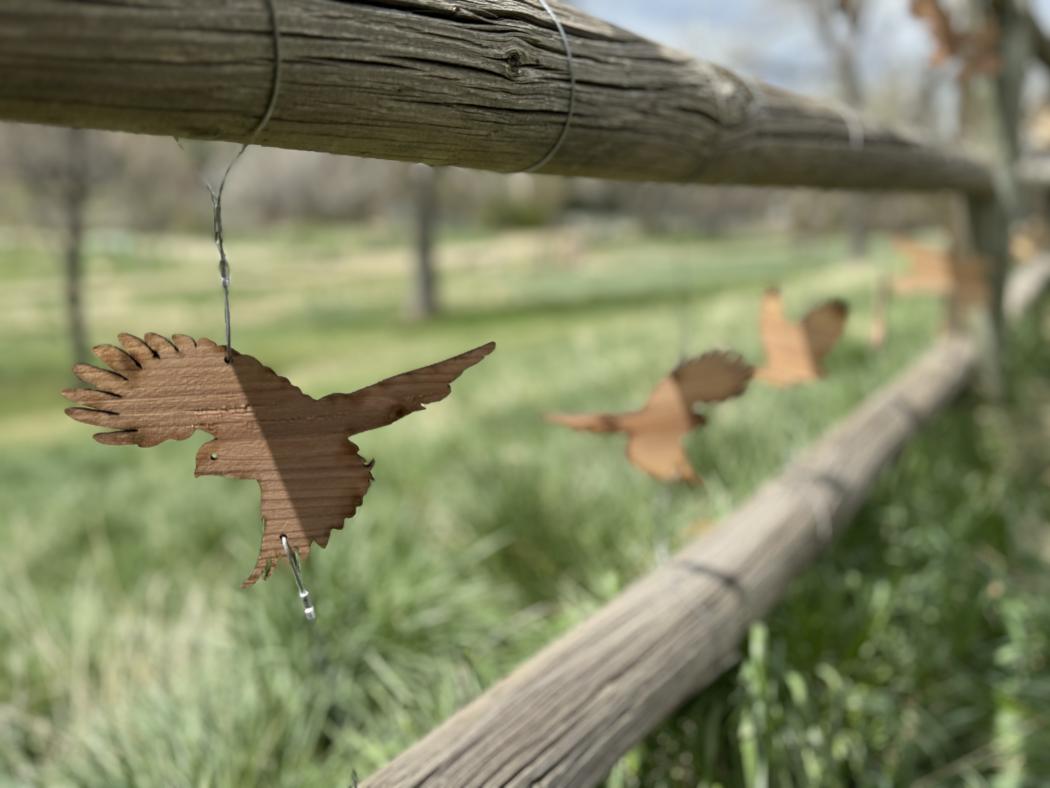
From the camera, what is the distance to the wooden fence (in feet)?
2.47

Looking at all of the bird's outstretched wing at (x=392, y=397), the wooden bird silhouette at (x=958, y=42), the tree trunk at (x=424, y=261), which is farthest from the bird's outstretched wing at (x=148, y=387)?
the tree trunk at (x=424, y=261)

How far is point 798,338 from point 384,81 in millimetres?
1384

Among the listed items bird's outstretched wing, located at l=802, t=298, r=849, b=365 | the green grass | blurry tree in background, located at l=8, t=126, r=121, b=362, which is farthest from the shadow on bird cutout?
blurry tree in background, located at l=8, t=126, r=121, b=362

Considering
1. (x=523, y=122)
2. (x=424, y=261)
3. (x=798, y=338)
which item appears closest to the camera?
(x=523, y=122)

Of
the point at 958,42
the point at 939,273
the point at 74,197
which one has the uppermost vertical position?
the point at 958,42

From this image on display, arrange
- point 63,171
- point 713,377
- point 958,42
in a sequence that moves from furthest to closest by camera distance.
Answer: point 63,171 → point 958,42 → point 713,377

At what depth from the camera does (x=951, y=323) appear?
14.0ft

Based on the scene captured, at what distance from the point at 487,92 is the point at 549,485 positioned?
2.34 m

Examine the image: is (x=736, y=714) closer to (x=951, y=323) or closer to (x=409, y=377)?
(x=409, y=377)

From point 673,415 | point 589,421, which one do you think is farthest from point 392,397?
point 673,415

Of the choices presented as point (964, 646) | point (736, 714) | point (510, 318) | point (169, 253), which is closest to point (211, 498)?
point (736, 714)

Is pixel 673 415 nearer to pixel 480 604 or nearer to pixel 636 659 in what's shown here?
pixel 636 659

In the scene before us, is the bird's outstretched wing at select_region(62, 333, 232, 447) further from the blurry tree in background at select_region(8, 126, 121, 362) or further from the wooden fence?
→ the blurry tree in background at select_region(8, 126, 121, 362)

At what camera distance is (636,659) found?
1541mm
